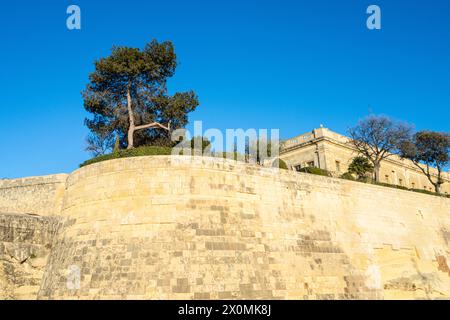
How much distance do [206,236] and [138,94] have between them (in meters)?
12.6

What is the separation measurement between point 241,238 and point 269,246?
1057mm

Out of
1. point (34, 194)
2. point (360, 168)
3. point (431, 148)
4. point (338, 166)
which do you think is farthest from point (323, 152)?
point (34, 194)

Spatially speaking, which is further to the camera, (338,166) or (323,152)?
(338,166)

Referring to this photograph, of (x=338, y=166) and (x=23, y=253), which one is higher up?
(x=338, y=166)

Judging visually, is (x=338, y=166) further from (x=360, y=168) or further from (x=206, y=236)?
(x=206, y=236)

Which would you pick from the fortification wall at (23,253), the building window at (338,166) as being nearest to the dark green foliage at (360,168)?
the building window at (338,166)

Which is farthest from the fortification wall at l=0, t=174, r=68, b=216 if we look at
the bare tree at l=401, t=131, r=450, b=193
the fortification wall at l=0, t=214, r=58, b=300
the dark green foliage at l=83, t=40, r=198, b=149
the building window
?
the bare tree at l=401, t=131, r=450, b=193

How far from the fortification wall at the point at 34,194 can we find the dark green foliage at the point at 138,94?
619cm

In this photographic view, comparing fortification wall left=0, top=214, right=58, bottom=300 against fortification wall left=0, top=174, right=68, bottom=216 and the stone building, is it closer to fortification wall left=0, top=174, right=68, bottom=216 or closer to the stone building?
fortification wall left=0, top=174, right=68, bottom=216

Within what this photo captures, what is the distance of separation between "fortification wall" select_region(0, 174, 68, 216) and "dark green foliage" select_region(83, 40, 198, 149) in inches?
244

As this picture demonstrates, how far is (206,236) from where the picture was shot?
34.9ft

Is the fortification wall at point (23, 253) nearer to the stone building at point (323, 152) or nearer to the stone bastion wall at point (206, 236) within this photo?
the stone bastion wall at point (206, 236)
